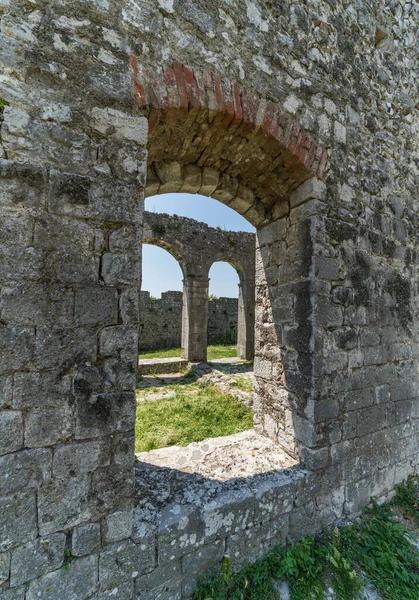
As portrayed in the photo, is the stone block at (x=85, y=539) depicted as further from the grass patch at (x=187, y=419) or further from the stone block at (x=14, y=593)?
the grass patch at (x=187, y=419)

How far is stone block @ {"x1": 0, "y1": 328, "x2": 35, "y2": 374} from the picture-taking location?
1.46 meters

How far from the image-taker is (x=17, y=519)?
1.46 meters

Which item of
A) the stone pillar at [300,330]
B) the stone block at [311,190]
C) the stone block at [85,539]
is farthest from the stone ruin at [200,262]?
the stone block at [85,539]

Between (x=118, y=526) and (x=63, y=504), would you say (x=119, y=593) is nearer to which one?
(x=118, y=526)

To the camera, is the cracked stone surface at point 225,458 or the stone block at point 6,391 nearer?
the stone block at point 6,391

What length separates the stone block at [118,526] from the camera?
1657mm

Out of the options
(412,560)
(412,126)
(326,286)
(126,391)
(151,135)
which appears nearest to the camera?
(126,391)

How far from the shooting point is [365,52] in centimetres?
298

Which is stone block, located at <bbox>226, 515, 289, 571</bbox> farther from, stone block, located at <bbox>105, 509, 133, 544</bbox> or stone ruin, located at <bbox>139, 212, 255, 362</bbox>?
stone ruin, located at <bbox>139, 212, 255, 362</bbox>

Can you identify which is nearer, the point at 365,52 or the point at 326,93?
the point at 326,93

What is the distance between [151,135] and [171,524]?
2686 mm

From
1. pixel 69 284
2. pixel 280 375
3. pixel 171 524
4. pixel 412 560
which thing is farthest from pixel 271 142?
pixel 412 560

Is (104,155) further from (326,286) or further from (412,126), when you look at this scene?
(412,126)

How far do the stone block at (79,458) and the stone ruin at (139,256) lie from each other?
1 cm
